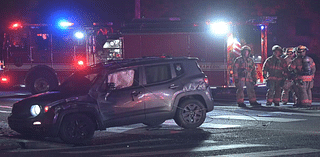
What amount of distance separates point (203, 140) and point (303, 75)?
6956 millimetres

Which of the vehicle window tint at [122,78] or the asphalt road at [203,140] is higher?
the vehicle window tint at [122,78]

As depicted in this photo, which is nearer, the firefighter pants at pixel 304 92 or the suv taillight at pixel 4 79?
the firefighter pants at pixel 304 92

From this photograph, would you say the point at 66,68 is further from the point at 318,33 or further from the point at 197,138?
the point at 318,33

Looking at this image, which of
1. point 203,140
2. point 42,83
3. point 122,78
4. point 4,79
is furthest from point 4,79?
point 203,140

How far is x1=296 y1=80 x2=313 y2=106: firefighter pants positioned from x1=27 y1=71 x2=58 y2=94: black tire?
339 inches

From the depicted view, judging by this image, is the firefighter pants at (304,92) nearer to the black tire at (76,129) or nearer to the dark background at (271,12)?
the black tire at (76,129)

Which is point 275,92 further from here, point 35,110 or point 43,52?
point 43,52

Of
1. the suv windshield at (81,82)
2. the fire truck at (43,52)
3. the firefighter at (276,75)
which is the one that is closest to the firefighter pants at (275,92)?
the firefighter at (276,75)

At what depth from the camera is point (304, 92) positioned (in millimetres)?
15594

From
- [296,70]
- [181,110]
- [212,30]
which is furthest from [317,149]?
[212,30]

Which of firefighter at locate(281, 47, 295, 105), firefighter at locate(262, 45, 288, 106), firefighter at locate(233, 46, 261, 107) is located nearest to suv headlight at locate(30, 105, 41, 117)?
firefighter at locate(233, 46, 261, 107)

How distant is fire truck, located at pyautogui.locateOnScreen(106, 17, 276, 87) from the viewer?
63.7 ft

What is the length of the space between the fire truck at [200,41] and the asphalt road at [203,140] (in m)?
6.24

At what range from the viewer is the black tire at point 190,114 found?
11211 millimetres
